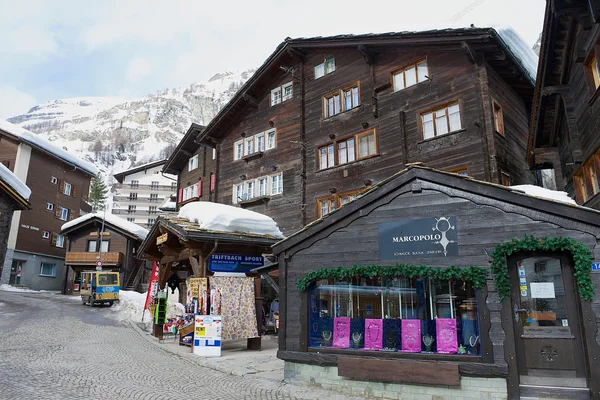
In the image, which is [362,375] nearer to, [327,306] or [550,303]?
[327,306]

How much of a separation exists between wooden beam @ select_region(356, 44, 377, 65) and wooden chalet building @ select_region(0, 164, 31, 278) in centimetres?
2165

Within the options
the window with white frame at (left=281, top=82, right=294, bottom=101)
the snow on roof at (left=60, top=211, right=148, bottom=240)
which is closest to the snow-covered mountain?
the snow on roof at (left=60, top=211, right=148, bottom=240)

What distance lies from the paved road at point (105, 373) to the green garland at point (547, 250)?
370 centimetres

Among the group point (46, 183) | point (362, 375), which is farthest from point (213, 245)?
point (46, 183)

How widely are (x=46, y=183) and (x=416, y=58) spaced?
39711mm

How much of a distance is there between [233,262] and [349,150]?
906 centimetres

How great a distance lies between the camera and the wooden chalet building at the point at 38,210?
132ft

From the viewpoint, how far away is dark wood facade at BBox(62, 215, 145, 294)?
38.6 metres

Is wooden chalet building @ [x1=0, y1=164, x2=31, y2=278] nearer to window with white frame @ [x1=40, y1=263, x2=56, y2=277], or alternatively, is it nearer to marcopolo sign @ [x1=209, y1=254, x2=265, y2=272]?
window with white frame @ [x1=40, y1=263, x2=56, y2=277]

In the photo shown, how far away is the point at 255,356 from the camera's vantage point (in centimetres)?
1300

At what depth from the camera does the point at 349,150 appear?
21234mm

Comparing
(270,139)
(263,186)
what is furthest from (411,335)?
(270,139)

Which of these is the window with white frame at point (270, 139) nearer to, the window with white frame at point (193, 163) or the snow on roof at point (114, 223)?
the window with white frame at point (193, 163)

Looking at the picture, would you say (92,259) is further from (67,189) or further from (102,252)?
(67,189)
